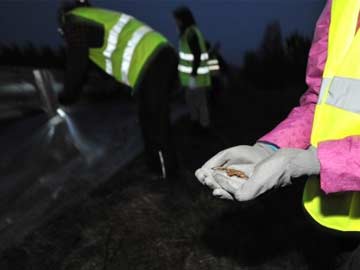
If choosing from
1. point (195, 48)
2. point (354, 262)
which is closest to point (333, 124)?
point (354, 262)

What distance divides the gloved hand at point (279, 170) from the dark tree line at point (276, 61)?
2570mm

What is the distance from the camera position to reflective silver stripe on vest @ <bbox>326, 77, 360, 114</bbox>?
0.77 m

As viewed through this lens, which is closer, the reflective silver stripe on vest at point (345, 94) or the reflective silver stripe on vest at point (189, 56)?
Result: the reflective silver stripe on vest at point (345, 94)

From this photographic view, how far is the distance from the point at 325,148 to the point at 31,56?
291cm

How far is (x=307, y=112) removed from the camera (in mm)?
959

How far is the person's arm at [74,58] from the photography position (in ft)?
7.10

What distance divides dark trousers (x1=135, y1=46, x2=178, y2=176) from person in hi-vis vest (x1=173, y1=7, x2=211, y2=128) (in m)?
0.73

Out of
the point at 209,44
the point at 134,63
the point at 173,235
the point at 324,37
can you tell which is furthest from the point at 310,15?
the point at 324,37

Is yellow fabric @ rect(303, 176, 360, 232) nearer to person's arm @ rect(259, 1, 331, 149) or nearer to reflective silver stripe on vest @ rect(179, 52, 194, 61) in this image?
person's arm @ rect(259, 1, 331, 149)

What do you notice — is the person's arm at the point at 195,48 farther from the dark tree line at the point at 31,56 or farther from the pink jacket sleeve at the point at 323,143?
the pink jacket sleeve at the point at 323,143

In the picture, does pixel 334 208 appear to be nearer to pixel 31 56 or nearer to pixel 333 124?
pixel 333 124

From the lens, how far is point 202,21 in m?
3.25

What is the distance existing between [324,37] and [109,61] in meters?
1.60

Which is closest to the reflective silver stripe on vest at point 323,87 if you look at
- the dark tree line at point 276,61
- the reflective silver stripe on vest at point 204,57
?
the reflective silver stripe on vest at point 204,57
